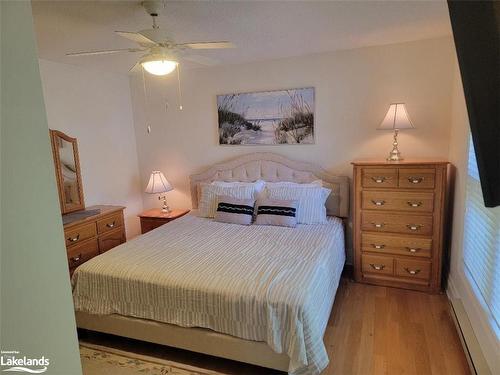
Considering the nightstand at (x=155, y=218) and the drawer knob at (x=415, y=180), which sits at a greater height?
the drawer knob at (x=415, y=180)

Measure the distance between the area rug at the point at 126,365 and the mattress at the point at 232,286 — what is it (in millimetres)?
322

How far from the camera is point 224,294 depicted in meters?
1.88

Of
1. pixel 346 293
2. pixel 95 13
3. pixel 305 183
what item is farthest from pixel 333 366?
pixel 95 13

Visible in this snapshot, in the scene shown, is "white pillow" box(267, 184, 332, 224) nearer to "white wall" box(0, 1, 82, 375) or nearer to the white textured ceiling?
the white textured ceiling

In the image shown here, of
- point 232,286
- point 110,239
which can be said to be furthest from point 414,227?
point 110,239

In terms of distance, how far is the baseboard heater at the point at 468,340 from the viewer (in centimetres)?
184

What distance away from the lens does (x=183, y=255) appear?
239 centimetres

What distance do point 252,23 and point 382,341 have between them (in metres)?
2.55

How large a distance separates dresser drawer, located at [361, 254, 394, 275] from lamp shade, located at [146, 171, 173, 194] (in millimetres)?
2425

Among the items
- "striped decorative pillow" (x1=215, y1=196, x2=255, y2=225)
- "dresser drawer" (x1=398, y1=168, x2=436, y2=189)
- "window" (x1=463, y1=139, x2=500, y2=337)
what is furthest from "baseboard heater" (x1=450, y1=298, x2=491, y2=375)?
"striped decorative pillow" (x1=215, y1=196, x2=255, y2=225)

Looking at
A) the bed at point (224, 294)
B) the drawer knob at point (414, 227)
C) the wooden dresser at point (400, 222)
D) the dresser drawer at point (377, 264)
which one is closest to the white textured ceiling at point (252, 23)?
the wooden dresser at point (400, 222)

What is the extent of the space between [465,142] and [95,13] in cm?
290

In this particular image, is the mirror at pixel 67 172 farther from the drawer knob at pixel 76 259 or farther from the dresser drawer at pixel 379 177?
the dresser drawer at pixel 379 177

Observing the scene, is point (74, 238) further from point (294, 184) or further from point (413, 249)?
point (413, 249)
